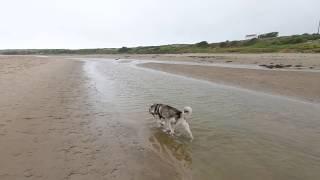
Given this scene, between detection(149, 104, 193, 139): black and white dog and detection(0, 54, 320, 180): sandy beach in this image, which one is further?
detection(149, 104, 193, 139): black and white dog

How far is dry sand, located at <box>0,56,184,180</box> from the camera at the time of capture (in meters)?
5.23

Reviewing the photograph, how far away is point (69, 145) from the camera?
6.56 metres

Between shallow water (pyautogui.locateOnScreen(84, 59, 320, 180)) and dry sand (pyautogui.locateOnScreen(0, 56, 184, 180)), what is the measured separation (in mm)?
573

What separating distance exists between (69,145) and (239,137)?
13.2 feet

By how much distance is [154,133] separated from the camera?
8156 mm

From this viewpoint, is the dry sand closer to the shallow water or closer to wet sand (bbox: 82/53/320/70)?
the shallow water

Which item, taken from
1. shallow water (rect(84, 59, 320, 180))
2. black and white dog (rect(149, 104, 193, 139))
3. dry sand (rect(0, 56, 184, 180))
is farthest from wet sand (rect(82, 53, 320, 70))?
dry sand (rect(0, 56, 184, 180))

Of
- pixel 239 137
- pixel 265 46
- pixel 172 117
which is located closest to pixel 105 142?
pixel 172 117

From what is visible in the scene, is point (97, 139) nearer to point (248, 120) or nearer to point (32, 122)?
point (32, 122)

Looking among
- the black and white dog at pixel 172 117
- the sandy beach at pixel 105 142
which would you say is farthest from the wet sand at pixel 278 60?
the black and white dog at pixel 172 117

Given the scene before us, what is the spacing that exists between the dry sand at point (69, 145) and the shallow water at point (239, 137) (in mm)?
573

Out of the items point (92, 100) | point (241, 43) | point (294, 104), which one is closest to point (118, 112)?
point (92, 100)

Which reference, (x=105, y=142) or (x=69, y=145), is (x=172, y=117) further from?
(x=69, y=145)

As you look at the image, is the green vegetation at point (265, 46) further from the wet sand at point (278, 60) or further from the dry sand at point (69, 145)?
the dry sand at point (69, 145)
